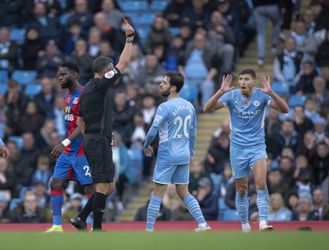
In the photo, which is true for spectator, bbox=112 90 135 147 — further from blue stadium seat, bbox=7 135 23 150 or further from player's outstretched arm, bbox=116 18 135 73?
player's outstretched arm, bbox=116 18 135 73

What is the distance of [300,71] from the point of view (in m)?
25.5

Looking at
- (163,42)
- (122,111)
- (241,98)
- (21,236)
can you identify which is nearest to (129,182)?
(122,111)

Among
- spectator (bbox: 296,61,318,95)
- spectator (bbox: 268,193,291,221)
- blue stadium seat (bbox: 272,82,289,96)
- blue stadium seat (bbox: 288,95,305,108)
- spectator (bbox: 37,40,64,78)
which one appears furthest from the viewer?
spectator (bbox: 37,40,64,78)

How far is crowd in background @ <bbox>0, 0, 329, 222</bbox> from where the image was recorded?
2295cm

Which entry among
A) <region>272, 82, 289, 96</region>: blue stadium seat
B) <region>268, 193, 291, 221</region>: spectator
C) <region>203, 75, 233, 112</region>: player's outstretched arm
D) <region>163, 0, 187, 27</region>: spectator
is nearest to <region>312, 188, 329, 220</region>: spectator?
<region>268, 193, 291, 221</region>: spectator

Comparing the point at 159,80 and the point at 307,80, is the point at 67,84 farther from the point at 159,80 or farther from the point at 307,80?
the point at 307,80

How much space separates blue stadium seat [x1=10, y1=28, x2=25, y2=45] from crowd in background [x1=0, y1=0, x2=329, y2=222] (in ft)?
0.09

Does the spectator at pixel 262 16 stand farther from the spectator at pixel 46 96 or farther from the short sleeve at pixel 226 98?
the short sleeve at pixel 226 98

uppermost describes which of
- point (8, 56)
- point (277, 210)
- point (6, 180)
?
point (8, 56)

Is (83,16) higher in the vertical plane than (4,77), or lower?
higher

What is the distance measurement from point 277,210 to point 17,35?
9.50 m

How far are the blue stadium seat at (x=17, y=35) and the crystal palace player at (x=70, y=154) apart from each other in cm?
1144

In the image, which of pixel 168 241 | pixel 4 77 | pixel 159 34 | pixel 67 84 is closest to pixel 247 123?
pixel 67 84

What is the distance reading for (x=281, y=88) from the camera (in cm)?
2552
